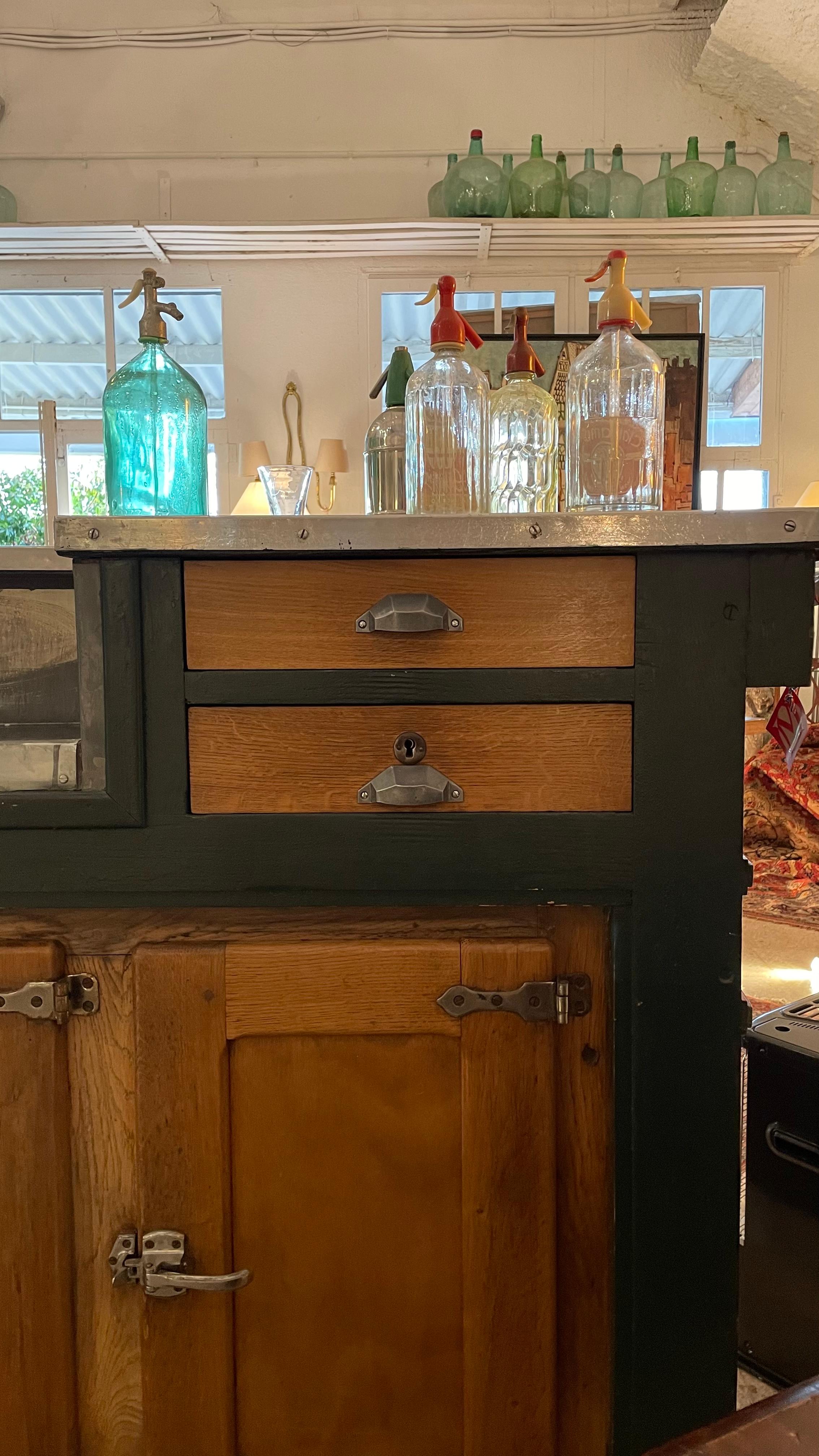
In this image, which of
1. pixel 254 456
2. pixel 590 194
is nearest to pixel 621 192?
pixel 590 194

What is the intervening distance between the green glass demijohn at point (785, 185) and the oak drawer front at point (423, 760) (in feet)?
11.7

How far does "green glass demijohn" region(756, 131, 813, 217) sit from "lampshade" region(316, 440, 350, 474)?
186cm

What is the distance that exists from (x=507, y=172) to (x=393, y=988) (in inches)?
142

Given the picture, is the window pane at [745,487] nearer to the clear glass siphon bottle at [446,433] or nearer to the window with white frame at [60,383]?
the window with white frame at [60,383]

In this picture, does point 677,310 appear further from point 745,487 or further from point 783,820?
point 783,820

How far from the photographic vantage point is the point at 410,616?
70 centimetres

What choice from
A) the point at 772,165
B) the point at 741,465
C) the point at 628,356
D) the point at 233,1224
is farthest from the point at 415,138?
the point at 233,1224

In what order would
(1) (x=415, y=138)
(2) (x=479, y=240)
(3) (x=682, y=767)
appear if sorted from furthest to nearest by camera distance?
(1) (x=415, y=138)
(2) (x=479, y=240)
(3) (x=682, y=767)

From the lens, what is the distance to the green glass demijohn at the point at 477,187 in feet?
10.9

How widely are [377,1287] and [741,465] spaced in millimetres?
3755

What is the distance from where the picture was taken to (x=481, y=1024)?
2.37ft

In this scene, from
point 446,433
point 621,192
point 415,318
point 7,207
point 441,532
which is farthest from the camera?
point 415,318

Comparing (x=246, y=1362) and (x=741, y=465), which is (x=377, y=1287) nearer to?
(x=246, y=1362)

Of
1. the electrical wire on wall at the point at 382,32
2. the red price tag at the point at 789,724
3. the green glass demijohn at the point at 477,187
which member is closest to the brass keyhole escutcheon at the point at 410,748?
the red price tag at the point at 789,724
